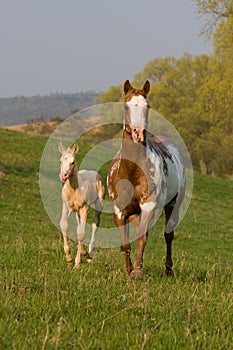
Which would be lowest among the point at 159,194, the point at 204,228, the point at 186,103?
the point at 204,228

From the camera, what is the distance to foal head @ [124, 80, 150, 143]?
8648 millimetres

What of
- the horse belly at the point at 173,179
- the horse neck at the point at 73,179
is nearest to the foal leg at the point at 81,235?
the horse neck at the point at 73,179

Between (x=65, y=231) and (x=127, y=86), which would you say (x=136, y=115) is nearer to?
(x=127, y=86)

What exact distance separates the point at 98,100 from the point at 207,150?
4084cm

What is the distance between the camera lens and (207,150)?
65312 mm

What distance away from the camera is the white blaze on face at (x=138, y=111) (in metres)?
8.66

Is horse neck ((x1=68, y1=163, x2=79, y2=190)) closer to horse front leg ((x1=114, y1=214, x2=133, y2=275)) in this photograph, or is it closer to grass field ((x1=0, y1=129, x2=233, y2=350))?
grass field ((x1=0, y1=129, x2=233, y2=350))

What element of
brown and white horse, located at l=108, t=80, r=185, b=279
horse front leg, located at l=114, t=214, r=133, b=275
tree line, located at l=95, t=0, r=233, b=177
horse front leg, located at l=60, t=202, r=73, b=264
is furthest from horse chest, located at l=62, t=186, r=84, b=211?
tree line, located at l=95, t=0, r=233, b=177

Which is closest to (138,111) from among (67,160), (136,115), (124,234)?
(136,115)

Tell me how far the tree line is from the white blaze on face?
29.3 metres

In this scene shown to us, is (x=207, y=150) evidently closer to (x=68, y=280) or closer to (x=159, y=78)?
(x=159, y=78)

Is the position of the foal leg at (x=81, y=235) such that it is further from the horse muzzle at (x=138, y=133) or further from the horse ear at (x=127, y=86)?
the horse ear at (x=127, y=86)

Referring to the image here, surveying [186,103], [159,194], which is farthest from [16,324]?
[186,103]

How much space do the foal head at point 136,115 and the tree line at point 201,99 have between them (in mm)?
29228
